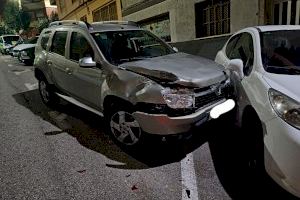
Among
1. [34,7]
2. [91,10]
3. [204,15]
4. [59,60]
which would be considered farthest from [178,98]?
[34,7]

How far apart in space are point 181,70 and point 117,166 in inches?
60.4

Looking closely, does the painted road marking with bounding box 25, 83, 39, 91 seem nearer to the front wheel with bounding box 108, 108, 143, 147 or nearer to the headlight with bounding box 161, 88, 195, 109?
the front wheel with bounding box 108, 108, 143, 147

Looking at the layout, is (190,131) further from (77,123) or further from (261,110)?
(77,123)

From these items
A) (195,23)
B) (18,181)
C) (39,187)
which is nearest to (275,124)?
(39,187)

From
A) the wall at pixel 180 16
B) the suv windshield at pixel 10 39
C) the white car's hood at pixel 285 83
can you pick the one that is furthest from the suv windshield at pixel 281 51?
the suv windshield at pixel 10 39

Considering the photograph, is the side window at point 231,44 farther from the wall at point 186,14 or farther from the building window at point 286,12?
the wall at point 186,14

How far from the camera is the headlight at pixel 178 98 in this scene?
156 inches

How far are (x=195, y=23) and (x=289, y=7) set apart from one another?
4.18 metres

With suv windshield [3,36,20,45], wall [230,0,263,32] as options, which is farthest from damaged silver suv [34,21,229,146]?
suv windshield [3,36,20,45]

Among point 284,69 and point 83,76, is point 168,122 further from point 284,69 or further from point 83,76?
point 83,76

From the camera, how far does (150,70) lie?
421 cm

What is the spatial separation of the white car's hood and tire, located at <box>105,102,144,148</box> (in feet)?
5.85

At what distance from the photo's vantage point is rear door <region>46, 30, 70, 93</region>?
5.93m

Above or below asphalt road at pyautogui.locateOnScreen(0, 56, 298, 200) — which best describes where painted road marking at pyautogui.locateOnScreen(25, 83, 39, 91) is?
above
